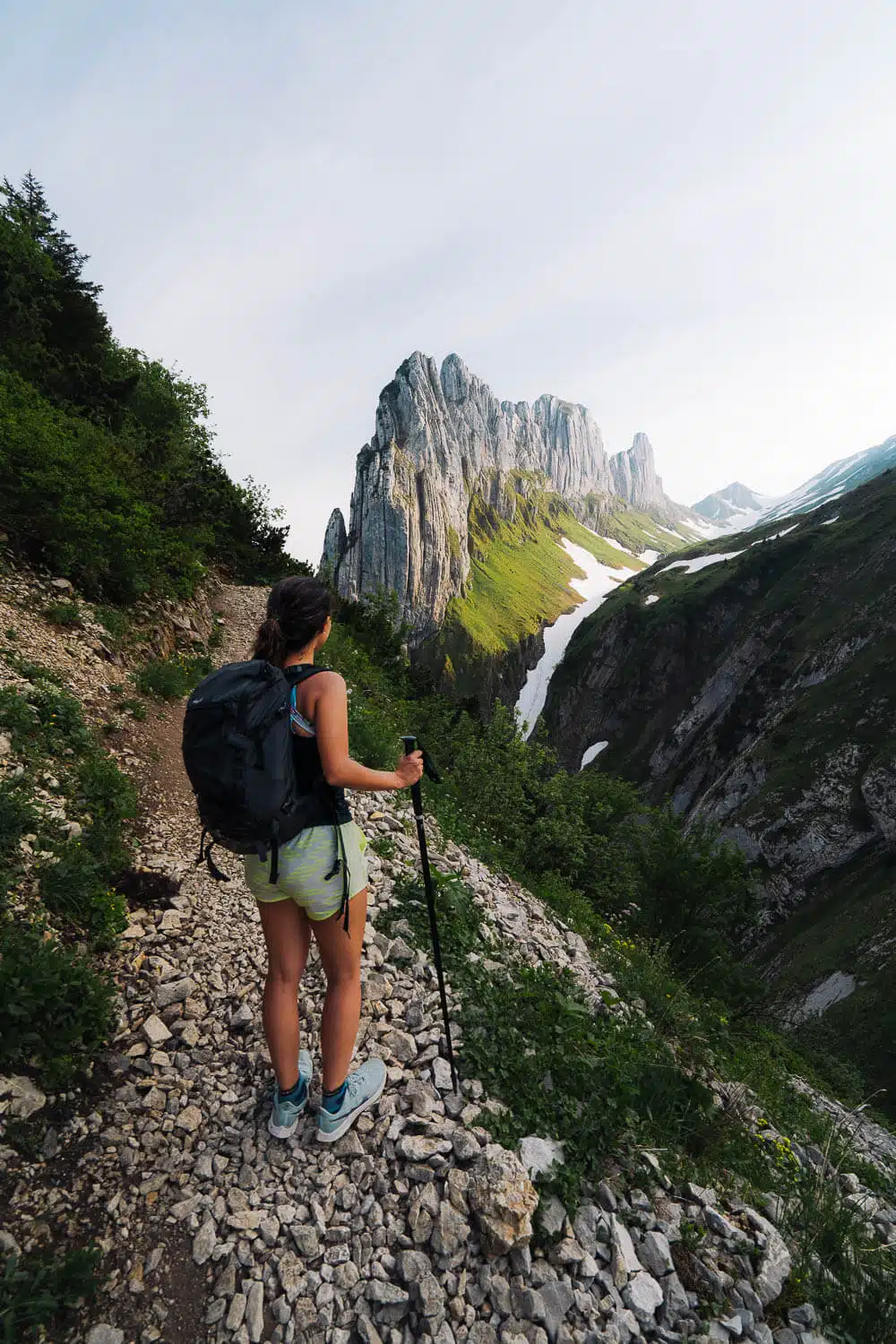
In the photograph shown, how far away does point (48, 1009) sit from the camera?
386cm

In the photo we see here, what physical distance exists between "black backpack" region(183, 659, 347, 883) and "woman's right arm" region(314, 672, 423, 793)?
0.19 m

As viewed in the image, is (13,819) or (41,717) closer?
(13,819)

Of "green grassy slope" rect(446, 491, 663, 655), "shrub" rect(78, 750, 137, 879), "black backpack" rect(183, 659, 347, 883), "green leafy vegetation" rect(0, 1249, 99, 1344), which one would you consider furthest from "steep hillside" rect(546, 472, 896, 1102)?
"green grassy slope" rect(446, 491, 663, 655)

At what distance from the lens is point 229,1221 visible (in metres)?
3.25

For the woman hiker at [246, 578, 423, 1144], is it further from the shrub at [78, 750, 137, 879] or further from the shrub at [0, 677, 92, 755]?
the shrub at [0, 677, 92, 755]

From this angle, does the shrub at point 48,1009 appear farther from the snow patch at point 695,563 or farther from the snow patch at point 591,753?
the snow patch at point 695,563

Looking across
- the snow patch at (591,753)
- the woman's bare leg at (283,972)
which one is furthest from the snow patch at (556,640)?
the woman's bare leg at (283,972)

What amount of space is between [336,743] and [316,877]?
0.85 meters

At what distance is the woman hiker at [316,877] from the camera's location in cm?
312

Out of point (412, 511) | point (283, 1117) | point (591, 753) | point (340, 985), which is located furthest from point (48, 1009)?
point (412, 511)

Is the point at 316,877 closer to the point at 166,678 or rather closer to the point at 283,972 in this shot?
the point at 283,972

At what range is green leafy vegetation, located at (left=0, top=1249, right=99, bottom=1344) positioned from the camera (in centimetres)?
247

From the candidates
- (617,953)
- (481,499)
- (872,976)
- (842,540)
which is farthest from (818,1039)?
(481,499)

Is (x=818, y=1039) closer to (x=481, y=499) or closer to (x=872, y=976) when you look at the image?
(x=872, y=976)
